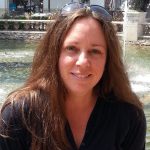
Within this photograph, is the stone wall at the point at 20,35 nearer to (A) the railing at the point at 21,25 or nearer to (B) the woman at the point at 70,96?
(A) the railing at the point at 21,25

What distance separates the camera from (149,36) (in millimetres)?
18500

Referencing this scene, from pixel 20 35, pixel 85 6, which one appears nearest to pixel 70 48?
pixel 85 6

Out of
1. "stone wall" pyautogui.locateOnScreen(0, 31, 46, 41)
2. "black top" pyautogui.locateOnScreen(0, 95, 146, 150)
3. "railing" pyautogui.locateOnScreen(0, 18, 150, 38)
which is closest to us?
"black top" pyautogui.locateOnScreen(0, 95, 146, 150)

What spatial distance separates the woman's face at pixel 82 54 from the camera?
2273 millimetres

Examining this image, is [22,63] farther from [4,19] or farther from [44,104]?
[44,104]

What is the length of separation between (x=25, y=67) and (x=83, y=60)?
11.0 metres

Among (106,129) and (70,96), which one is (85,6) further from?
(106,129)

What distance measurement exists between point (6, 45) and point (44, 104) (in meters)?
16.3

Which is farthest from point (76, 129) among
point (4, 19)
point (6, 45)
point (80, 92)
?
point (4, 19)

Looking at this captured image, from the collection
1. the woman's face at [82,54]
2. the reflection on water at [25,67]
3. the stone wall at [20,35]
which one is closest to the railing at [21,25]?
the stone wall at [20,35]

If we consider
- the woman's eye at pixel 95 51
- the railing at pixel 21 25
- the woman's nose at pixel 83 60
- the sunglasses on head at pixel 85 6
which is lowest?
the railing at pixel 21 25

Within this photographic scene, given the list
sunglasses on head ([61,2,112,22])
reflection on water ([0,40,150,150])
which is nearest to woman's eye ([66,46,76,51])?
sunglasses on head ([61,2,112,22])

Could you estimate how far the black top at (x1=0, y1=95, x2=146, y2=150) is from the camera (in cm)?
225

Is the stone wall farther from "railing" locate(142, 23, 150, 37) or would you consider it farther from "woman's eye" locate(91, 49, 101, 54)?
"woman's eye" locate(91, 49, 101, 54)
